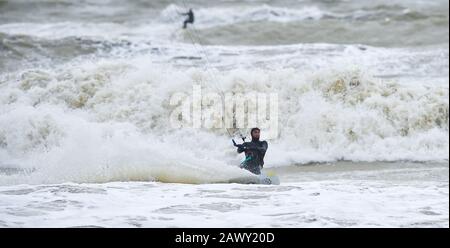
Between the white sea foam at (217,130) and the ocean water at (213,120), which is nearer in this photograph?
the ocean water at (213,120)

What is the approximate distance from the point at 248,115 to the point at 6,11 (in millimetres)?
10569

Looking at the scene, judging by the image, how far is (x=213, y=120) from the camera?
46.3ft

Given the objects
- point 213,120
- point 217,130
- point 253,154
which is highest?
point 213,120

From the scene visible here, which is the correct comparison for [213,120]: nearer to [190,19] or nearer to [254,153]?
[254,153]

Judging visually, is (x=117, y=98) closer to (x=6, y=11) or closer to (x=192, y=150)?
(x=192, y=150)

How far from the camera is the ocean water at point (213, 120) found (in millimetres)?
7613

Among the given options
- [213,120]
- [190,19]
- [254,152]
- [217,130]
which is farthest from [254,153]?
[190,19]

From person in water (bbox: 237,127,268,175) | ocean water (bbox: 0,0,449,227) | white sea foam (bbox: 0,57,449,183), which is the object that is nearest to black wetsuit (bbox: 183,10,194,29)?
ocean water (bbox: 0,0,449,227)

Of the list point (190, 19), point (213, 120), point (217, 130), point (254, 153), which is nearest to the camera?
point (254, 153)

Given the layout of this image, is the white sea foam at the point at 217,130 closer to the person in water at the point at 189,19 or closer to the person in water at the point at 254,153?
the person in water at the point at 254,153

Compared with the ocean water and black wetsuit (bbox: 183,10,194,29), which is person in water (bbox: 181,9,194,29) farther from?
the ocean water

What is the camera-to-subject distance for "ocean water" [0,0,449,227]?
761cm

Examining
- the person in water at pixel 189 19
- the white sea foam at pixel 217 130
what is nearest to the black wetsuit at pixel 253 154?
the white sea foam at pixel 217 130
